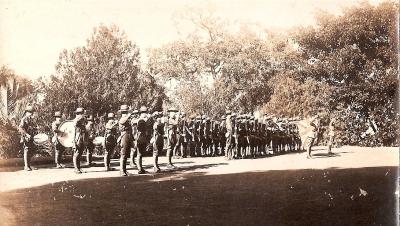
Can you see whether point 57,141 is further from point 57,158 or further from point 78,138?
point 57,158

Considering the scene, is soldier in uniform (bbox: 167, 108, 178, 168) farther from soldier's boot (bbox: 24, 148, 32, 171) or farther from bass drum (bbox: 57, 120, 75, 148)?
soldier's boot (bbox: 24, 148, 32, 171)

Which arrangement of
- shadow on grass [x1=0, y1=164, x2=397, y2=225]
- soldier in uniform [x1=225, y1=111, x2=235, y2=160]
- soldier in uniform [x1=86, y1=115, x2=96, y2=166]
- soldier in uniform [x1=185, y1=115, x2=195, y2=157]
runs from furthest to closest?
1. soldier in uniform [x1=185, y1=115, x2=195, y2=157]
2. soldier in uniform [x1=225, y1=111, x2=235, y2=160]
3. soldier in uniform [x1=86, y1=115, x2=96, y2=166]
4. shadow on grass [x1=0, y1=164, x2=397, y2=225]

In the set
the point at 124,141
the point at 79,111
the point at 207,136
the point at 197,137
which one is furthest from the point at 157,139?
the point at 197,137

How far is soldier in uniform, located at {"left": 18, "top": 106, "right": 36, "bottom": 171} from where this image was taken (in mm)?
6371

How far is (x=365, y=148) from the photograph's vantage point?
27.9ft

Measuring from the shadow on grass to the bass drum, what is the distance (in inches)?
29.8

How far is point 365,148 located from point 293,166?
1.26 metres

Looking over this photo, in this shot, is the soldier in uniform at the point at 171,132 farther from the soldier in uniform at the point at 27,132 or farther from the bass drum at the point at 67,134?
the soldier in uniform at the point at 27,132

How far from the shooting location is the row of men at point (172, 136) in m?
7.14

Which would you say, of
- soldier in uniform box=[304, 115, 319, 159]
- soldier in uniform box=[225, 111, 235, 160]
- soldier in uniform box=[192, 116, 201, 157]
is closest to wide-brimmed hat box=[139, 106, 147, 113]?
soldier in uniform box=[192, 116, 201, 157]

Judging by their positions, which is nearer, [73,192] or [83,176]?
[73,192]

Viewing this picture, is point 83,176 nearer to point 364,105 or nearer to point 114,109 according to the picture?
point 114,109

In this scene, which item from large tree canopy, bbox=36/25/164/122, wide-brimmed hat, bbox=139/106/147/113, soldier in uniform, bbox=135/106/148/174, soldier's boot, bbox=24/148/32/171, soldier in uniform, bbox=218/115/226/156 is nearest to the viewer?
large tree canopy, bbox=36/25/164/122

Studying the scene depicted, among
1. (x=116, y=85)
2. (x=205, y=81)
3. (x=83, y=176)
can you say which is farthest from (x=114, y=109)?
(x=205, y=81)
